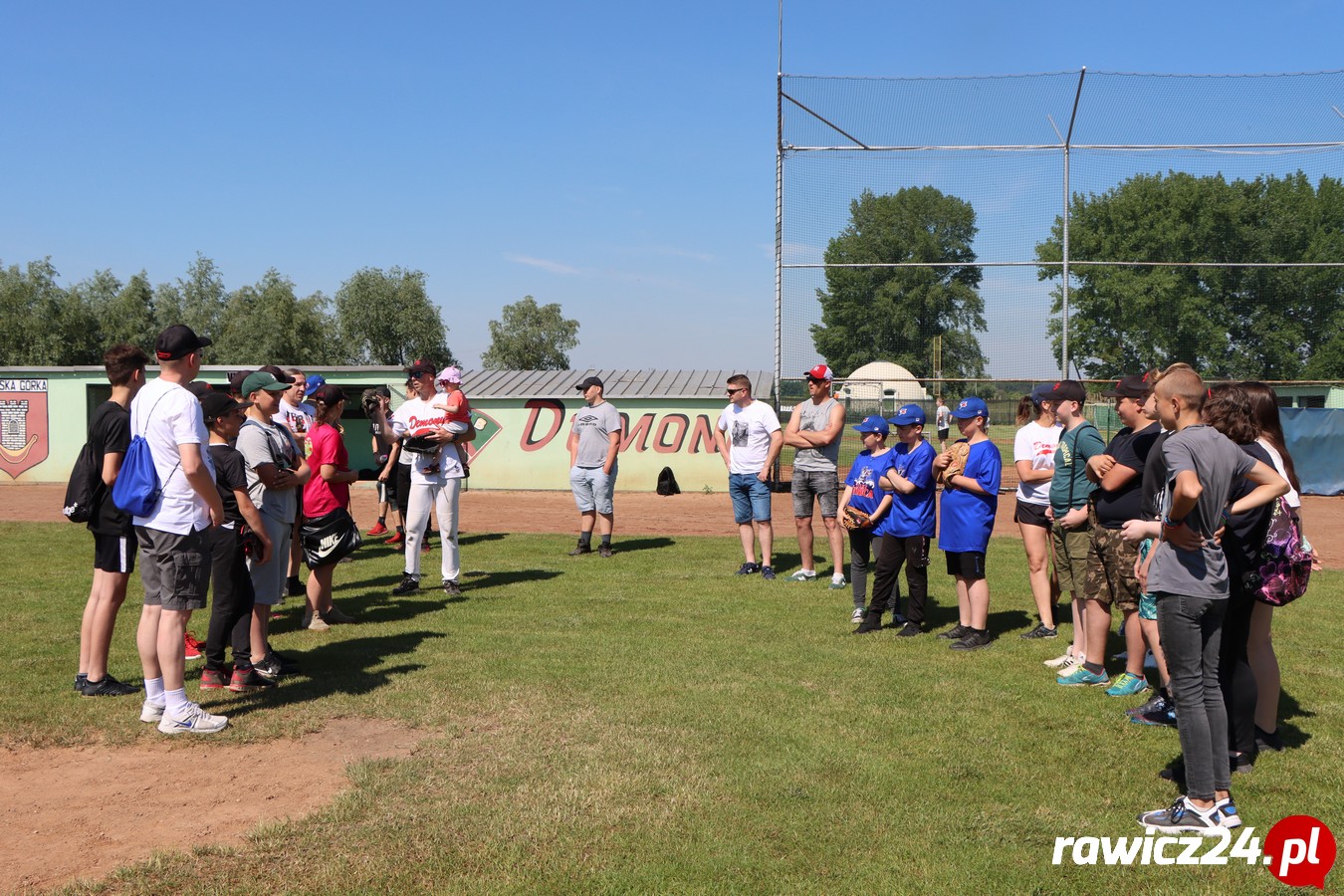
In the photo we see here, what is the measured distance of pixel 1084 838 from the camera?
3.88 m

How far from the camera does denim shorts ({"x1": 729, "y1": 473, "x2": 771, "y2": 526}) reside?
10016 millimetres

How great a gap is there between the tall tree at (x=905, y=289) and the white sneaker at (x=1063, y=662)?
11070mm

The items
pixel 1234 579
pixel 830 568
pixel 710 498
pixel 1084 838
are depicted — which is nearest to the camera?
pixel 1084 838

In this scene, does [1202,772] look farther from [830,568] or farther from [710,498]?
[710,498]

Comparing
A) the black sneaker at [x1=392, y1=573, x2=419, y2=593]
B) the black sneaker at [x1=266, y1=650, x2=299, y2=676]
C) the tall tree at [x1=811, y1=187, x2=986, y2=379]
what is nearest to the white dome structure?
the tall tree at [x1=811, y1=187, x2=986, y2=379]

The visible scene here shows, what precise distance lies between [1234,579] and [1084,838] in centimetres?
146

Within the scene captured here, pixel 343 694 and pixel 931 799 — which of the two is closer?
pixel 931 799

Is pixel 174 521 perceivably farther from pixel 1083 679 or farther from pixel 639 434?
pixel 639 434

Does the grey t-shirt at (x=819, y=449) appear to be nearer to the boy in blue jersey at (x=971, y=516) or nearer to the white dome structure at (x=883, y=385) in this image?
the boy in blue jersey at (x=971, y=516)

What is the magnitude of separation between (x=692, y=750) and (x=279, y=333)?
48.9 meters

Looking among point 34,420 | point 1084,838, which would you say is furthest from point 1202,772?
point 34,420

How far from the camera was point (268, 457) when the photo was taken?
6.18 meters

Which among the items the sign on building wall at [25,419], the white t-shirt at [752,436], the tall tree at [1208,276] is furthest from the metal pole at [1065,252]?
the sign on building wall at [25,419]

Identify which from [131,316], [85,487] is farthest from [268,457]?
[131,316]
